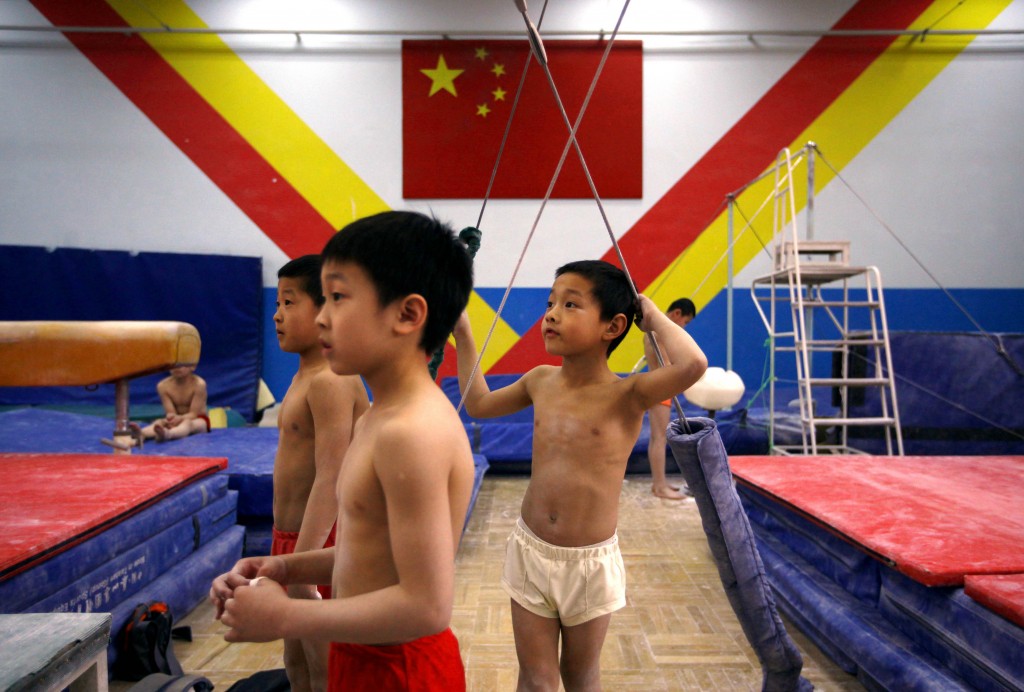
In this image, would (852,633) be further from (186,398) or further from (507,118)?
(507,118)

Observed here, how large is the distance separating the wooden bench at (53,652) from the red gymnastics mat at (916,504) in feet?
6.24

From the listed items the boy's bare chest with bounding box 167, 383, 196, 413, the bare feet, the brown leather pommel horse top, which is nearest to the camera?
the brown leather pommel horse top

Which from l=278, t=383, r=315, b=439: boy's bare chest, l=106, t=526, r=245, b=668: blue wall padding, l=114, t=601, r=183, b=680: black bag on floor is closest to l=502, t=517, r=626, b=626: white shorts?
l=278, t=383, r=315, b=439: boy's bare chest

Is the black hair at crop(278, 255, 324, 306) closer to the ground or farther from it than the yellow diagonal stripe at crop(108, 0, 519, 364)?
closer to the ground

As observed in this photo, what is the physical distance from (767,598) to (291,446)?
126 cm

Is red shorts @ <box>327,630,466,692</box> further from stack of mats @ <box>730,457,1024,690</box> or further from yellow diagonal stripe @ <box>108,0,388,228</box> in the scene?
yellow diagonal stripe @ <box>108,0,388,228</box>

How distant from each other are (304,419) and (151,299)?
513cm

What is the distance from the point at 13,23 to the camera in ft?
19.1

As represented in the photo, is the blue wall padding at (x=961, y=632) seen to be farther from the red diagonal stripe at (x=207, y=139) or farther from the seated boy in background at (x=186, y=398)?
the red diagonal stripe at (x=207, y=139)

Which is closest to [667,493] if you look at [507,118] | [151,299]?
[507,118]

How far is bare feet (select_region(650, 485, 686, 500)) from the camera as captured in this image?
13.4 feet

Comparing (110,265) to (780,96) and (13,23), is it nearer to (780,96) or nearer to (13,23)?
(13,23)

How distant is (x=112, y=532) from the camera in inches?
76.0

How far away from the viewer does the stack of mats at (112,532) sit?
1.63m
